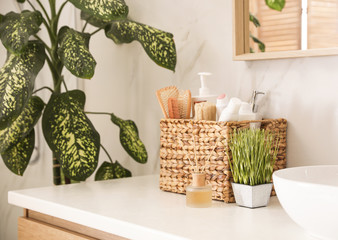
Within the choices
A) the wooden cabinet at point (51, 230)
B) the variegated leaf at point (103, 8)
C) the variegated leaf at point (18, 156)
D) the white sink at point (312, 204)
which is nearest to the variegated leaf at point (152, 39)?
the variegated leaf at point (103, 8)

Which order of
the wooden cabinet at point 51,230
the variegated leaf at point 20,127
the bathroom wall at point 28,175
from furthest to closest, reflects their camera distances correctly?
1. the bathroom wall at point 28,175
2. the variegated leaf at point 20,127
3. the wooden cabinet at point 51,230

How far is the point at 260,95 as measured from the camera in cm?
146

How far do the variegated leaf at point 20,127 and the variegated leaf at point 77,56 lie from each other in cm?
23

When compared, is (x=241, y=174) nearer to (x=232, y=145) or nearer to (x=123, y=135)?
(x=232, y=145)

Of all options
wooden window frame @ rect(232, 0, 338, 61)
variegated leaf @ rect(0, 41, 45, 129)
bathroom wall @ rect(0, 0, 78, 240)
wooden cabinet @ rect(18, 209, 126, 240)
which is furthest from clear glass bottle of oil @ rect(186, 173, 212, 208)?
bathroom wall @ rect(0, 0, 78, 240)

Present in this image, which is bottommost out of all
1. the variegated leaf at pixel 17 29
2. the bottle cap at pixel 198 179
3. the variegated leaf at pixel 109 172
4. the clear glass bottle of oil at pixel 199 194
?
the variegated leaf at pixel 109 172

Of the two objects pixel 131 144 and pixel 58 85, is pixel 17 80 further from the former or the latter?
pixel 131 144

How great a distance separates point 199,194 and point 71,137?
47cm

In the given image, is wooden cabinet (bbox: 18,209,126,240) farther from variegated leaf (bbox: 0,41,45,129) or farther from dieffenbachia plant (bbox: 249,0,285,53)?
dieffenbachia plant (bbox: 249,0,285,53)

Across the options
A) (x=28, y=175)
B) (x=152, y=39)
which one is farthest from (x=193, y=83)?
(x=28, y=175)

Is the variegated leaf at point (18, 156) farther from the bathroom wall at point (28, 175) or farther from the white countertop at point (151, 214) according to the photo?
the bathroom wall at point (28, 175)

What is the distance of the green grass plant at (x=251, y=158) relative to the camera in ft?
3.78

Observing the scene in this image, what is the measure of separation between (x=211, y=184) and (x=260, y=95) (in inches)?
14.1

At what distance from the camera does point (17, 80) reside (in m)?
1.41
